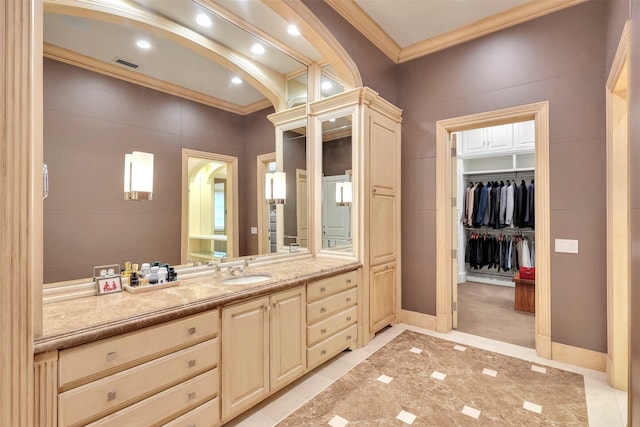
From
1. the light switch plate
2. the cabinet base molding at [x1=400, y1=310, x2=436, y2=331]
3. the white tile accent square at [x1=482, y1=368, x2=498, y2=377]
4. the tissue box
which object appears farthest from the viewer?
the tissue box

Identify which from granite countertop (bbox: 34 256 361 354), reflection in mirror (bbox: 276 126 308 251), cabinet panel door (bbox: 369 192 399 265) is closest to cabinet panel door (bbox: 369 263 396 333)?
cabinet panel door (bbox: 369 192 399 265)

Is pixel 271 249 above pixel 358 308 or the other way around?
above

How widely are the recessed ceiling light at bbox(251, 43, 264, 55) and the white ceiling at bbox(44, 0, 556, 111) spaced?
0.11 ft

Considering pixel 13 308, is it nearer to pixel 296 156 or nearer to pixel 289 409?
pixel 289 409

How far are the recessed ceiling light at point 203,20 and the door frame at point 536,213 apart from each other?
2.52 meters

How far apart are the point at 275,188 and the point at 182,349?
1.70m

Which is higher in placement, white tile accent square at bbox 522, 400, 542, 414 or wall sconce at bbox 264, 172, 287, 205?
wall sconce at bbox 264, 172, 287, 205

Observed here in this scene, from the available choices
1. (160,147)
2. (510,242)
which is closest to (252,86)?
(160,147)

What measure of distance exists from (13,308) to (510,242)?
20.0ft

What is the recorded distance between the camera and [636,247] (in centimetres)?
146

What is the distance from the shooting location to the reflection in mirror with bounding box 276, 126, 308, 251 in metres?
3.11

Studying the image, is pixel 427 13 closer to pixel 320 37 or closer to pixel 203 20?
pixel 320 37

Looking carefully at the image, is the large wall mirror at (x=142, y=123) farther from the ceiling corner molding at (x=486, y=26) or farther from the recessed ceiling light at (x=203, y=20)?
the ceiling corner molding at (x=486, y=26)

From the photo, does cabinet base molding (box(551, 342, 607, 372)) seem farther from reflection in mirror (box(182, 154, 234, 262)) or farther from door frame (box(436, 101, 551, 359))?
reflection in mirror (box(182, 154, 234, 262))
